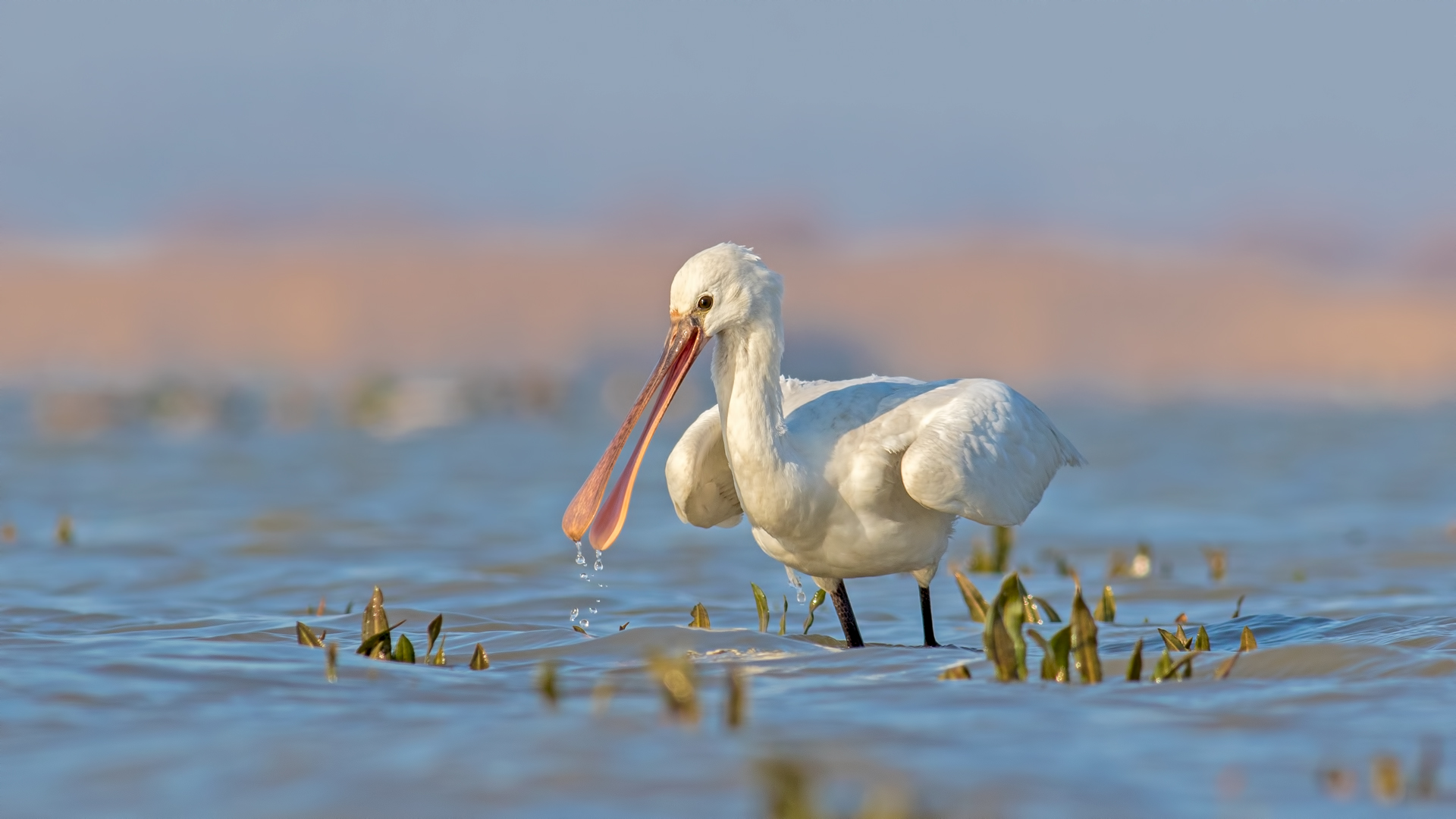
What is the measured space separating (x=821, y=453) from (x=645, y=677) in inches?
57.1

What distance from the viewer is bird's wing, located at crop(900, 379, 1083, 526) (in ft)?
21.9

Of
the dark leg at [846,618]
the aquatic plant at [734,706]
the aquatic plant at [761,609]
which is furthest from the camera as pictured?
the aquatic plant at [761,609]

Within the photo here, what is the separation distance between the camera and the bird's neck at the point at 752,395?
6.63 m

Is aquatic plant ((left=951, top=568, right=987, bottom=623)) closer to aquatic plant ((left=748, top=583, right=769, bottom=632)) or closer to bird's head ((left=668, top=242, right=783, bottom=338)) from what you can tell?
aquatic plant ((left=748, top=583, right=769, bottom=632))

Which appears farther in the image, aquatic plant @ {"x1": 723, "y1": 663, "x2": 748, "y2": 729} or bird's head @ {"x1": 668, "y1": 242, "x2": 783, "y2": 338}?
bird's head @ {"x1": 668, "y1": 242, "x2": 783, "y2": 338}

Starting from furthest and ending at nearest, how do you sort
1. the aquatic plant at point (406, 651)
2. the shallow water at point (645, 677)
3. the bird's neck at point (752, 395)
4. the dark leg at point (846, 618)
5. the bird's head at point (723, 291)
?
the dark leg at point (846, 618) → the bird's head at point (723, 291) → the bird's neck at point (752, 395) → the aquatic plant at point (406, 651) → the shallow water at point (645, 677)

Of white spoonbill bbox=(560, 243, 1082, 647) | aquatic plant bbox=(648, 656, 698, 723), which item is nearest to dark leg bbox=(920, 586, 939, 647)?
white spoonbill bbox=(560, 243, 1082, 647)

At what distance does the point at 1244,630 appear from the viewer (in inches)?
255

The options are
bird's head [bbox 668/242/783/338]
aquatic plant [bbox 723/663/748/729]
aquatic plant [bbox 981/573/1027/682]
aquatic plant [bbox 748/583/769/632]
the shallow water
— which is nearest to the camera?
the shallow water

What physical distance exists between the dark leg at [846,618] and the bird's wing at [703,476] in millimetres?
684

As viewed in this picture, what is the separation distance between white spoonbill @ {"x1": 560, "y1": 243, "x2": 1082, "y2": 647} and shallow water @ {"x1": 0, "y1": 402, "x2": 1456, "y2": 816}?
1.57 ft

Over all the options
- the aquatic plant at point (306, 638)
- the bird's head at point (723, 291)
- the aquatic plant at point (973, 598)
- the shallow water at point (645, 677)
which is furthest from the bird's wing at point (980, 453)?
the aquatic plant at point (306, 638)

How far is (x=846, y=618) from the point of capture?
7.30 meters

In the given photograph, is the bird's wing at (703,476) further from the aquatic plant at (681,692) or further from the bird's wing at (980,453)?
the aquatic plant at (681,692)
